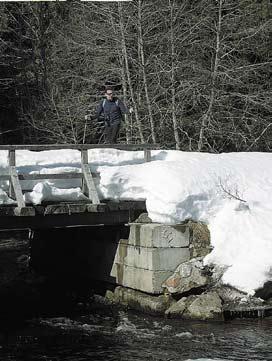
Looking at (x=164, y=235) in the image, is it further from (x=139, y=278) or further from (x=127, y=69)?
(x=127, y=69)

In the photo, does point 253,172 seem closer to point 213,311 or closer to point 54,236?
point 213,311

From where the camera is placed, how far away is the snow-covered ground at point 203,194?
13.9 m

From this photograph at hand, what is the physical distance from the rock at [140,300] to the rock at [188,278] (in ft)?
0.94

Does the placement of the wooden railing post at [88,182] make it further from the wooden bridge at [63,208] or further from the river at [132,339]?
the river at [132,339]

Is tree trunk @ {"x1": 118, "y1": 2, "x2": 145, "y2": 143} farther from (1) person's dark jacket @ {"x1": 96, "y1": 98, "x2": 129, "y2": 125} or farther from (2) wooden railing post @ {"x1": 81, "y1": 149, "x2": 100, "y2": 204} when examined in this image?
(2) wooden railing post @ {"x1": 81, "y1": 149, "x2": 100, "y2": 204}

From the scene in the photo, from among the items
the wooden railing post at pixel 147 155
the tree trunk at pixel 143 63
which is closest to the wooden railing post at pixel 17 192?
the wooden railing post at pixel 147 155

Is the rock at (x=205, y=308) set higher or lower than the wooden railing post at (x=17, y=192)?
lower

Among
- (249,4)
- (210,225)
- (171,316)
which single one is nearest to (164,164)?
(210,225)

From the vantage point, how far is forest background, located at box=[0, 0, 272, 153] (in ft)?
82.4

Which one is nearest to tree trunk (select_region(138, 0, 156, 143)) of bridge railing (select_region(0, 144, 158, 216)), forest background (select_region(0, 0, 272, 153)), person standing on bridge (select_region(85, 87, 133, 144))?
forest background (select_region(0, 0, 272, 153))

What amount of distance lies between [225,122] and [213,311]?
46.8ft

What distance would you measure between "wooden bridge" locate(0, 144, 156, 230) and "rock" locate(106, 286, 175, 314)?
5.49ft

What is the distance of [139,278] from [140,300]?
1.74ft

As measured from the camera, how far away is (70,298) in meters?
16.8
